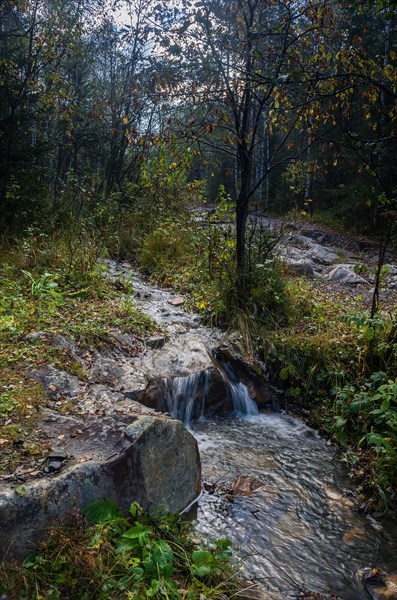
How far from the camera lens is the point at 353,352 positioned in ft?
16.9

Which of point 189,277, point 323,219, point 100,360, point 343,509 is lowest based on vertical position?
point 343,509

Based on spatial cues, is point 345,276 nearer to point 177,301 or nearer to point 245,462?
point 177,301

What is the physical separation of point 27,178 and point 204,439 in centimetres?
629

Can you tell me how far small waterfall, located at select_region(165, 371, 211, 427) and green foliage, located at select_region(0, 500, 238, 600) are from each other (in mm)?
2170

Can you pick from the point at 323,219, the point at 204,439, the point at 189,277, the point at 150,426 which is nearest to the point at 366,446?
the point at 204,439

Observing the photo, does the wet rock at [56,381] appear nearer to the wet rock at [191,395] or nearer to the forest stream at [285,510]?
the wet rock at [191,395]

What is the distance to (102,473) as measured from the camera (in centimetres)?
267

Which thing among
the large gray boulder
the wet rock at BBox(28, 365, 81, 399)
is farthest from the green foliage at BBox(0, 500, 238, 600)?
the wet rock at BBox(28, 365, 81, 399)

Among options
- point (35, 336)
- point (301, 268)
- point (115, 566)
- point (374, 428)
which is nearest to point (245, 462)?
point (374, 428)

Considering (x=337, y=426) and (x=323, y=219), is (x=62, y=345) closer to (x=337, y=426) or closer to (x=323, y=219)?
(x=337, y=426)

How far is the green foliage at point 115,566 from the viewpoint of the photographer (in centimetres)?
210

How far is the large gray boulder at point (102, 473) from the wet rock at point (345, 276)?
6960 millimetres

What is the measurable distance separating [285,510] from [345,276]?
271 inches

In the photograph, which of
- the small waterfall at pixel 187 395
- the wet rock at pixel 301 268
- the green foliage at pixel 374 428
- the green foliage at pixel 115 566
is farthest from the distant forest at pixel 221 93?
the green foliage at pixel 115 566
